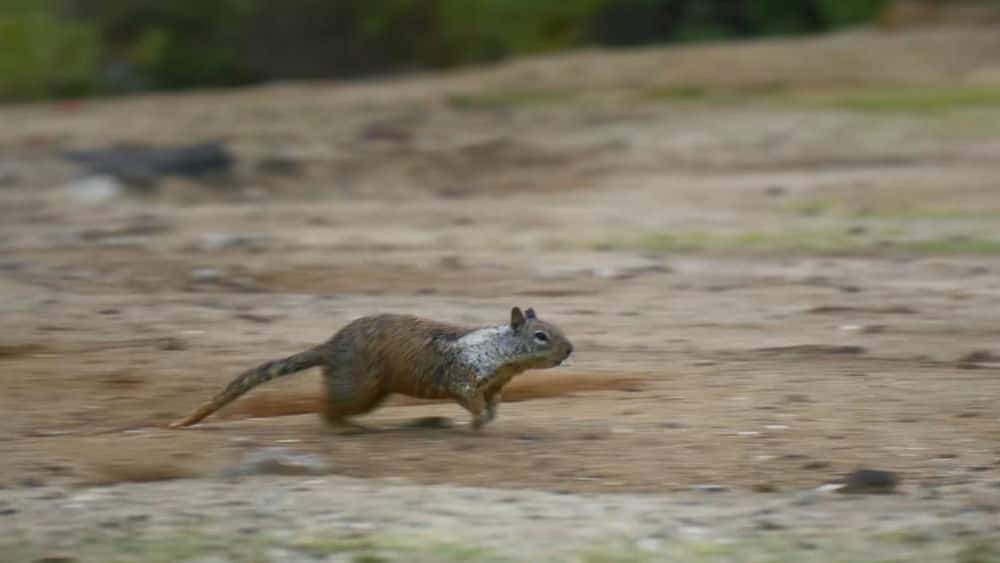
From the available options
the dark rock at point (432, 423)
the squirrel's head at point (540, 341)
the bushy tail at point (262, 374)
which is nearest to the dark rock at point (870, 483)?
the squirrel's head at point (540, 341)

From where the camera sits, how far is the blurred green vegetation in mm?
34250

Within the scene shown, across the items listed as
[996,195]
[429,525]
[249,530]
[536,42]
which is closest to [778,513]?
[429,525]

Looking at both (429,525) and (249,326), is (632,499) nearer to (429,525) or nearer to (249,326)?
(429,525)

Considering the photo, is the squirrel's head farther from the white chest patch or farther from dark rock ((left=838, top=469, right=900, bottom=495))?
dark rock ((left=838, top=469, right=900, bottom=495))

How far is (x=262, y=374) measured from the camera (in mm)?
8078

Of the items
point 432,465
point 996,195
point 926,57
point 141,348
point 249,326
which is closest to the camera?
point 432,465

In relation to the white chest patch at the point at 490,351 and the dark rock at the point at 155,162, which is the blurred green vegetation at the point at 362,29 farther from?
the white chest patch at the point at 490,351

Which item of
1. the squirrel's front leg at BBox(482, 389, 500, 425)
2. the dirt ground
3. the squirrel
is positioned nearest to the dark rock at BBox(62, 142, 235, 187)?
Answer: the dirt ground

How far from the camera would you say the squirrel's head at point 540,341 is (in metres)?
7.90

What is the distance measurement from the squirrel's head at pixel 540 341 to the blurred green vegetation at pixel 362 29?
2583 cm

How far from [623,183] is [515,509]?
12.3m

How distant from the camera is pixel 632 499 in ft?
22.9

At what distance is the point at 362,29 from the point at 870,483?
95.2ft

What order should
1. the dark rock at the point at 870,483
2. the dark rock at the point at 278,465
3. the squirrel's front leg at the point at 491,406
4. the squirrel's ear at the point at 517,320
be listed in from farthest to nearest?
the squirrel's front leg at the point at 491,406 → the squirrel's ear at the point at 517,320 → the dark rock at the point at 278,465 → the dark rock at the point at 870,483
